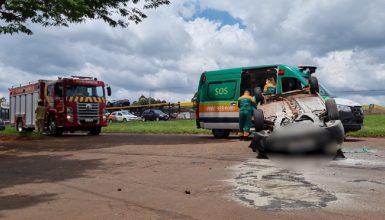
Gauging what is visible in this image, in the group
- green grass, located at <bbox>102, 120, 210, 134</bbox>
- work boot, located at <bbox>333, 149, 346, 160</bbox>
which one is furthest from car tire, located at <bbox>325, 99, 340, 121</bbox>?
green grass, located at <bbox>102, 120, 210, 134</bbox>

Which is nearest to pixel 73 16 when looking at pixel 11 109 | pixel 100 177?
pixel 100 177

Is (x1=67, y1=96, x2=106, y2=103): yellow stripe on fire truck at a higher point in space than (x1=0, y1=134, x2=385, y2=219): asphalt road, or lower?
higher

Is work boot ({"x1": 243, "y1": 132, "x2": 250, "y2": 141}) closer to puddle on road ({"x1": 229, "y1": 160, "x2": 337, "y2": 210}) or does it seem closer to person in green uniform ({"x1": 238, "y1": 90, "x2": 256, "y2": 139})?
person in green uniform ({"x1": 238, "y1": 90, "x2": 256, "y2": 139})

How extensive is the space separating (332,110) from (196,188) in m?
4.16

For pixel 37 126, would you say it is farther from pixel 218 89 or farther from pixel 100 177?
pixel 100 177

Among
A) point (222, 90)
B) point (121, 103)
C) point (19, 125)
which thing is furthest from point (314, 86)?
point (121, 103)

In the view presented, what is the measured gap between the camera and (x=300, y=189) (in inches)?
253

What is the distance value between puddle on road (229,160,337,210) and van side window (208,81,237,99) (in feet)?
27.0

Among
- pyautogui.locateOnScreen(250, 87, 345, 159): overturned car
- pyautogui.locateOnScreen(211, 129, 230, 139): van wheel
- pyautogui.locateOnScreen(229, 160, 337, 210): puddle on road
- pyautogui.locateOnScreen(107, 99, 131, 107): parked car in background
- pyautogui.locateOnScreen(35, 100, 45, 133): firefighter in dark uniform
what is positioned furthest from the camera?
pyautogui.locateOnScreen(107, 99, 131, 107): parked car in background

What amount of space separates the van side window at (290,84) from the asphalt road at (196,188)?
4.33 m

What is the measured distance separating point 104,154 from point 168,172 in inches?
165

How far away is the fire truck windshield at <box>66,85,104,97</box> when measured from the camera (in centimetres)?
2286

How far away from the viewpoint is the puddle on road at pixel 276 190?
5.60 m

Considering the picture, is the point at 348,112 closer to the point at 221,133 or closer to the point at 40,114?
the point at 221,133
